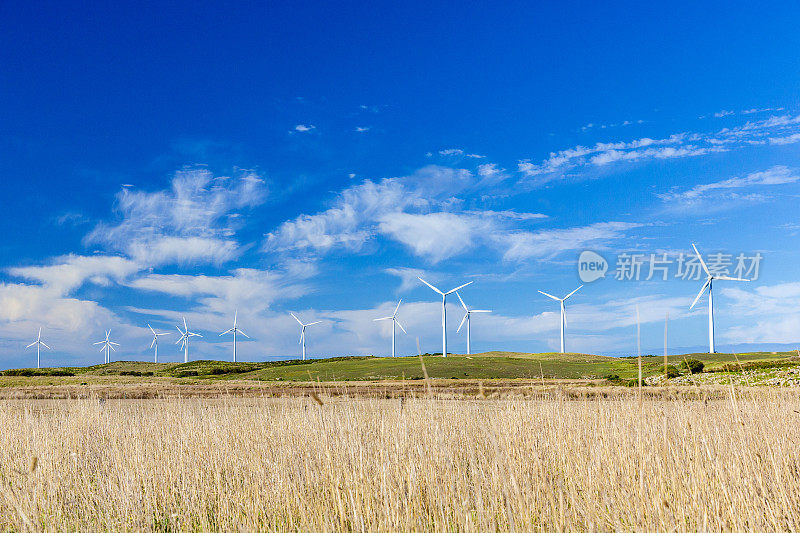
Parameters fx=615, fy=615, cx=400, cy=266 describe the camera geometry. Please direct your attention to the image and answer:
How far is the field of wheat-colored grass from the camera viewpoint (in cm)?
860

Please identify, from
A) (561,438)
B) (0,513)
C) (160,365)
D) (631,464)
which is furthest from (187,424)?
(160,365)

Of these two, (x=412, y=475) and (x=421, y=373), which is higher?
(x=412, y=475)

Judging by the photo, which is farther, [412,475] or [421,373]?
[421,373]

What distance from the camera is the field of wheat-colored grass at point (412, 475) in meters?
8.60

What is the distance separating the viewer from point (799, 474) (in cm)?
1190

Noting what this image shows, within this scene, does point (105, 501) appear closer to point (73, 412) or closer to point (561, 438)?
point (561, 438)

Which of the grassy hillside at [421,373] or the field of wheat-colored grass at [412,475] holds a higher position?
the field of wheat-colored grass at [412,475]

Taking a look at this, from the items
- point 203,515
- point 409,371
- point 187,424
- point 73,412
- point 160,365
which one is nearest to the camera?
point 203,515

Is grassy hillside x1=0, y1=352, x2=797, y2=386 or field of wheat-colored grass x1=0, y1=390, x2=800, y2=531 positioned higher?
field of wheat-colored grass x1=0, y1=390, x2=800, y2=531

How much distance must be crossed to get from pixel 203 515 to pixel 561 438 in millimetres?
7910

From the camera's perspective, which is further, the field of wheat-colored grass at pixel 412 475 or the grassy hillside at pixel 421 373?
the grassy hillside at pixel 421 373

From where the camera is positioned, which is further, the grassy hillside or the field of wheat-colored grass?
the grassy hillside

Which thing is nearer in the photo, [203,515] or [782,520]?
[782,520]

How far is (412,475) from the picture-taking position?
9586 mm
